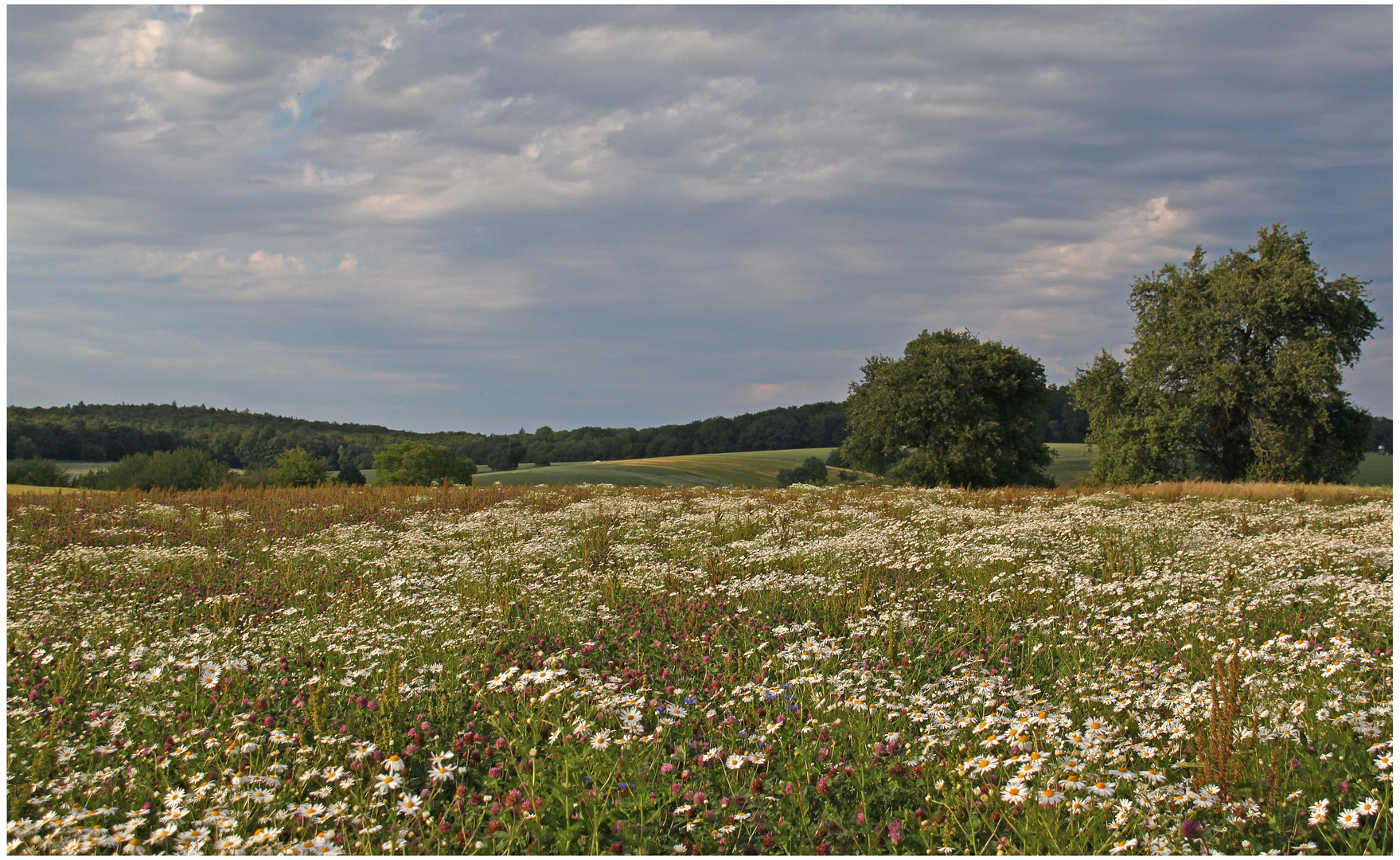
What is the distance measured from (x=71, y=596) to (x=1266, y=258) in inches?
1777

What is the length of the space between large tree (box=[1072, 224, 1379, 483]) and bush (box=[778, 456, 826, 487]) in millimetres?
22315

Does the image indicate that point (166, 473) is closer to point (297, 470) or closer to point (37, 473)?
point (297, 470)

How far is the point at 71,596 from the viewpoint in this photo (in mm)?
7750

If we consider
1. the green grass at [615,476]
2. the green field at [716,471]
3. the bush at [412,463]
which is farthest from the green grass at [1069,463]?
the bush at [412,463]

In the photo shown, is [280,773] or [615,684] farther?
[615,684]

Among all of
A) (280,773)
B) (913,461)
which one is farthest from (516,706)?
(913,461)

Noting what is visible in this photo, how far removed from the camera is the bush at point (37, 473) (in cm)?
3422

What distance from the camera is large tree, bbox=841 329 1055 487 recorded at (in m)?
35.6

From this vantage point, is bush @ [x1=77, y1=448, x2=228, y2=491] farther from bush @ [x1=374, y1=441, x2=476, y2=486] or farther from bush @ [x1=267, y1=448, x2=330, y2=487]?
bush @ [x1=374, y1=441, x2=476, y2=486]

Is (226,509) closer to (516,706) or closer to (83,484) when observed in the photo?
(516,706)

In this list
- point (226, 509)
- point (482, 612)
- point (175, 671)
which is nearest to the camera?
point (175, 671)

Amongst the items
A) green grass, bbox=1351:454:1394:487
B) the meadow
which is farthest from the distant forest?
the meadow

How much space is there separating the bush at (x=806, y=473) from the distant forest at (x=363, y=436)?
13.8 feet

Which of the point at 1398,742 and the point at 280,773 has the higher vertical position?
the point at 1398,742
